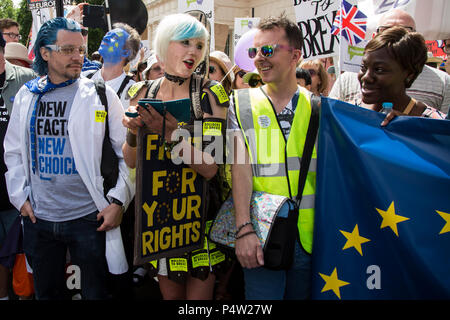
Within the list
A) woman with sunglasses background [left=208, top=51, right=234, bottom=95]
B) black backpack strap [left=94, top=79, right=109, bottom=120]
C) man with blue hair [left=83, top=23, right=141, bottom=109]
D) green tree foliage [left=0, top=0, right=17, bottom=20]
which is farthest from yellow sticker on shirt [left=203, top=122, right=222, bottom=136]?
green tree foliage [left=0, top=0, right=17, bottom=20]

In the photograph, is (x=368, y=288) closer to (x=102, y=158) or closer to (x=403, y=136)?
(x=403, y=136)

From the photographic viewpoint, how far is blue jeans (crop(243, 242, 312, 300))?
1906 millimetres

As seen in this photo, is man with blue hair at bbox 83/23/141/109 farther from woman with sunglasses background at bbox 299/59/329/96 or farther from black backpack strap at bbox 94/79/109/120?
woman with sunglasses background at bbox 299/59/329/96

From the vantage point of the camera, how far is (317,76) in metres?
4.41

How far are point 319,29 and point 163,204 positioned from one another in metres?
3.50

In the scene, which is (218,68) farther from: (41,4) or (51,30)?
(41,4)

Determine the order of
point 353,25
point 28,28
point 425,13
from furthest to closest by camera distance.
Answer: point 28,28
point 353,25
point 425,13

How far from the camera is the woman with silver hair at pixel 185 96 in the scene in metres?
1.94

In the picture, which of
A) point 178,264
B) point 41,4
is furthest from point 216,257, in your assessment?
point 41,4

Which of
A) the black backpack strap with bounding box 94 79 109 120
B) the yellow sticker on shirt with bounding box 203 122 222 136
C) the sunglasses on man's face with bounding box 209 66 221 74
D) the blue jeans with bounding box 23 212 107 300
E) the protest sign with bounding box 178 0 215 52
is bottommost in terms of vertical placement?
the blue jeans with bounding box 23 212 107 300

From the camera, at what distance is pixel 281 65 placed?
1992 millimetres

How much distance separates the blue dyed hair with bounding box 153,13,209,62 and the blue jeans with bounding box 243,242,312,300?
1258 millimetres
